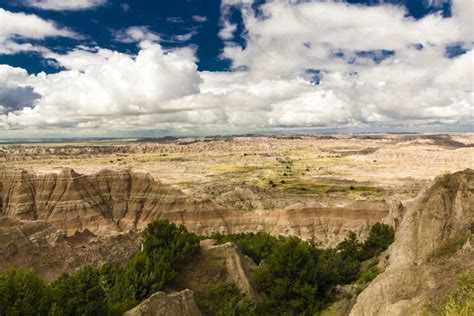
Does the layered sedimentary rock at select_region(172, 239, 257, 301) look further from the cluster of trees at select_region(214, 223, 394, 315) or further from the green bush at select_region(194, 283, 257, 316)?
the cluster of trees at select_region(214, 223, 394, 315)

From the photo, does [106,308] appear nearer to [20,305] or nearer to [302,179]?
[20,305]

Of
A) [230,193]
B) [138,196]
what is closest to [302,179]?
[230,193]

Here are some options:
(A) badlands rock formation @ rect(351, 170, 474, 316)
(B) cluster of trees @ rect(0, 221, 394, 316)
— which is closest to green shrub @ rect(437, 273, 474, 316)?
(A) badlands rock formation @ rect(351, 170, 474, 316)

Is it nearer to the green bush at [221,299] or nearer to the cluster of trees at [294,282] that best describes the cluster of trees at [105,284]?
the green bush at [221,299]

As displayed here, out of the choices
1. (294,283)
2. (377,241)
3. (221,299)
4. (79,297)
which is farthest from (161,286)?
(377,241)

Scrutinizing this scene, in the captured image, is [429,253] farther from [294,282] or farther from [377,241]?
[377,241]

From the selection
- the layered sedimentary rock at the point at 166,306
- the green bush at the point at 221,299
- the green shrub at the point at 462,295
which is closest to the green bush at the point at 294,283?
the green bush at the point at 221,299
